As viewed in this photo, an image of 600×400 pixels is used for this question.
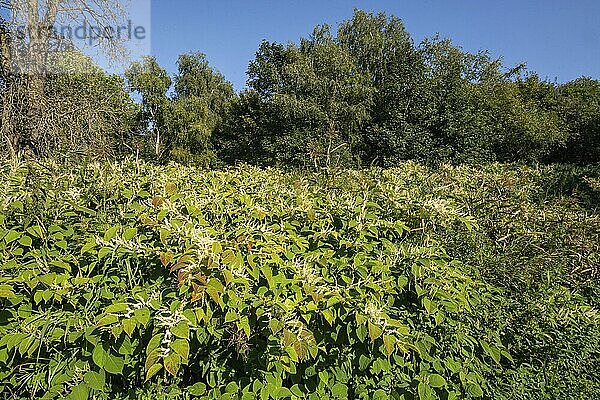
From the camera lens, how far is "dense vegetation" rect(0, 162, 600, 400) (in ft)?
4.29

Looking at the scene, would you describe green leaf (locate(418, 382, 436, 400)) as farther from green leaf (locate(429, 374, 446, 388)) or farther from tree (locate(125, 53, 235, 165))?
tree (locate(125, 53, 235, 165))

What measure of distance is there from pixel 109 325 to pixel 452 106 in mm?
15037

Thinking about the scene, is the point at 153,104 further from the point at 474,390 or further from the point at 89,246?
the point at 474,390

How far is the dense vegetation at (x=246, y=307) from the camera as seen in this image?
1.31 meters

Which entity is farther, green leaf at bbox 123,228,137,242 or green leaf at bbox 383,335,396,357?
green leaf at bbox 123,228,137,242

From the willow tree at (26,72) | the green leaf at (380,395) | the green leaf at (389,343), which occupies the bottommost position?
the green leaf at (380,395)

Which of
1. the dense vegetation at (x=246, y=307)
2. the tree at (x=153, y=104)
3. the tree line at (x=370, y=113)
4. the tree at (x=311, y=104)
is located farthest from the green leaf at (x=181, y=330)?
the tree at (x=153, y=104)

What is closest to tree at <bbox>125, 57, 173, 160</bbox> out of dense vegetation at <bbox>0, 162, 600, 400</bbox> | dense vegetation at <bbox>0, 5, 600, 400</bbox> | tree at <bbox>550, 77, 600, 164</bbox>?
tree at <bbox>550, 77, 600, 164</bbox>

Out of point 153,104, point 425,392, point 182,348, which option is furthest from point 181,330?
point 153,104

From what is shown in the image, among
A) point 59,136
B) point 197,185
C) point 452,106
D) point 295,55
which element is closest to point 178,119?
point 295,55

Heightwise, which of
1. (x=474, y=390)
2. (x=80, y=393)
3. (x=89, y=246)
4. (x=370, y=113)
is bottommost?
(x=474, y=390)

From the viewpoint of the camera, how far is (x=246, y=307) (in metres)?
1.35

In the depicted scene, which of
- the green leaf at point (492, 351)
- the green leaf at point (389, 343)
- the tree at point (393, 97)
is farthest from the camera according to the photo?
the tree at point (393, 97)

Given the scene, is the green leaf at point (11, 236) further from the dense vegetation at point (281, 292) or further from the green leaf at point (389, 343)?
the green leaf at point (389, 343)
